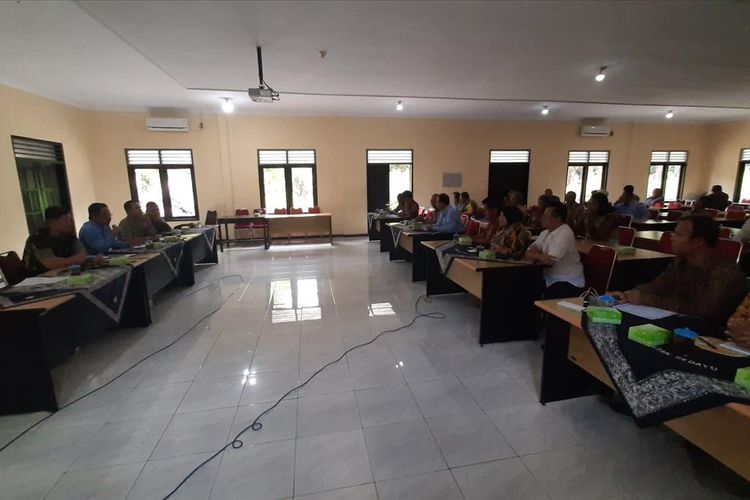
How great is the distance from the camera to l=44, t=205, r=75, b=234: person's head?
310 centimetres

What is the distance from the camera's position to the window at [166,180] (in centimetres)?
771

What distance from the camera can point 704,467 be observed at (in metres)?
1.75

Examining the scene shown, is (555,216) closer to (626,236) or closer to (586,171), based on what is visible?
(626,236)

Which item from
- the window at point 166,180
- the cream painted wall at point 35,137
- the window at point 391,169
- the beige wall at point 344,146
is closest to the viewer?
the cream painted wall at point 35,137

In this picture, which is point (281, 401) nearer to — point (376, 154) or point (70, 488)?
point (70, 488)

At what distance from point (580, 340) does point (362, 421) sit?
1.38m

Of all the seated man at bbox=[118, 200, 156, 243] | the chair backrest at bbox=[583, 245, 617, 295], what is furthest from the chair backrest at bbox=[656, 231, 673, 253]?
the seated man at bbox=[118, 200, 156, 243]

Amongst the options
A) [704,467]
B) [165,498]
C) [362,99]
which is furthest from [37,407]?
[362,99]

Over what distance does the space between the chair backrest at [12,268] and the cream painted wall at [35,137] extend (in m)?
2.75

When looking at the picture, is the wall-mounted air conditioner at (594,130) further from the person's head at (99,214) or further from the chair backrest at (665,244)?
the person's head at (99,214)

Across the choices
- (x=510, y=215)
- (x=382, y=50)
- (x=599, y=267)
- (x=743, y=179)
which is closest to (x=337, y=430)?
(x=599, y=267)

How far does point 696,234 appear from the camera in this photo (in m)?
1.88

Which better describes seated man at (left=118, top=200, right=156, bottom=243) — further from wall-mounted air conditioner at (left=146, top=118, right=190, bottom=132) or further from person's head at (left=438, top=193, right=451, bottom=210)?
person's head at (left=438, top=193, right=451, bottom=210)

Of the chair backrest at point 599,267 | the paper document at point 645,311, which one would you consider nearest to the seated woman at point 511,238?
the chair backrest at point 599,267
